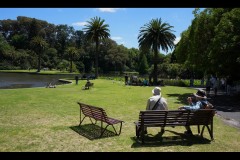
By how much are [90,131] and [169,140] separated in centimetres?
267

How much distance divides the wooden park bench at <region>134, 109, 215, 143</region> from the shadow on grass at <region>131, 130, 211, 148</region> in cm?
24

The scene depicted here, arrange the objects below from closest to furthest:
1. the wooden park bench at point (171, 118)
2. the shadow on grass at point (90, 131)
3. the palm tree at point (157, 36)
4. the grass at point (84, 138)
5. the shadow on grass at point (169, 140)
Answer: the grass at point (84, 138)
the shadow on grass at point (169, 140)
the wooden park bench at point (171, 118)
the shadow on grass at point (90, 131)
the palm tree at point (157, 36)

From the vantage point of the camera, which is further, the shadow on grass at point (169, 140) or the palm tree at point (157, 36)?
the palm tree at point (157, 36)

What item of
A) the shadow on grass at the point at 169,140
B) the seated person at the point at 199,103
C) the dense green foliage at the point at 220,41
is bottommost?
the shadow on grass at the point at 169,140

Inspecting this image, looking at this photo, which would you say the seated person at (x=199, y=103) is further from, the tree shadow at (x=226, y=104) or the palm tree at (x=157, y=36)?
the palm tree at (x=157, y=36)

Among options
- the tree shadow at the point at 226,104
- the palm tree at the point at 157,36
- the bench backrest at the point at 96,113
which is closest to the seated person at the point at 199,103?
the bench backrest at the point at 96,113

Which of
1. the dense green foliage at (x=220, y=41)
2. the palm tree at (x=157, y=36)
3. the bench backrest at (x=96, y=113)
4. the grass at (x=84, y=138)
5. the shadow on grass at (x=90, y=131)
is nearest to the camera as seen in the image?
the grass at (x=84, y=138)

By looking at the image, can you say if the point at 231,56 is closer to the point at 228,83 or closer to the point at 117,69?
the point at 228,83

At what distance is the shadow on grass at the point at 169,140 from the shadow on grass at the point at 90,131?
980 mm

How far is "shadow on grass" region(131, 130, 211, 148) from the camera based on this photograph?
27.2 ft

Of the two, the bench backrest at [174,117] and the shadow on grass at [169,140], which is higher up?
the bench backrest at [174,117]

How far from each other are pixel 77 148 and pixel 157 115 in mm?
2369

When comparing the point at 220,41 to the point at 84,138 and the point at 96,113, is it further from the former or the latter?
the point at 84,138

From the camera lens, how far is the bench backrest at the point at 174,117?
843 centimetres
